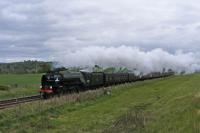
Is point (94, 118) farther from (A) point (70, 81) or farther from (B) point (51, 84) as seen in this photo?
(A) point (70, 81)

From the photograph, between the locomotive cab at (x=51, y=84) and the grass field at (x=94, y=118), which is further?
the locomotive cab at (x=51, y=84)

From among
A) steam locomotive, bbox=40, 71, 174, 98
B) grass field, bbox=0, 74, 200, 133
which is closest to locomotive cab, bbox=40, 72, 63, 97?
steam locomotive, bbox=40, 71, 174, 98

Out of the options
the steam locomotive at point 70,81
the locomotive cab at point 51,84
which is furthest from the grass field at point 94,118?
the steam locomotive at point 70,81

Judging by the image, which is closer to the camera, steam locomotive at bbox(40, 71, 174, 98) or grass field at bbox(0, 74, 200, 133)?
grass field at bbox(0, 74, 200, 133)

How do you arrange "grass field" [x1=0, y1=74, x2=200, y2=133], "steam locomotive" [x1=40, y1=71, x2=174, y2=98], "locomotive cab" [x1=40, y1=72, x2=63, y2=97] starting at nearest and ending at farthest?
"grass field" [x1=0, y1=74, x2=200, y2=133], "locomotive cab" [x1=40, y1=72, x2=63, y2=97], "steam locomotive" [x1=40, y1=71, x2=174, y2=98]

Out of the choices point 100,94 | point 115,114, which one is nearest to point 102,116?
point 115,114

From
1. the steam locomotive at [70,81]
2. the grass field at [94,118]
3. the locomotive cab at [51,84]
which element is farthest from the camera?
the steam locomotive at [70,81]

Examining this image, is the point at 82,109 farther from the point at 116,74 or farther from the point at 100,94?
the point at 116,74

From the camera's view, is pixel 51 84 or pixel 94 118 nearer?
pixel 94 118

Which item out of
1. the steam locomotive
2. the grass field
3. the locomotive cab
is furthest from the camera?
the steam locomotive

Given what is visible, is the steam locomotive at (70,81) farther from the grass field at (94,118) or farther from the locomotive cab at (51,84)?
the grass field at (94,118)

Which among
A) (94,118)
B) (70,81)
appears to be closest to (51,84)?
(70,81)

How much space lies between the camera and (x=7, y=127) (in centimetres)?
2283

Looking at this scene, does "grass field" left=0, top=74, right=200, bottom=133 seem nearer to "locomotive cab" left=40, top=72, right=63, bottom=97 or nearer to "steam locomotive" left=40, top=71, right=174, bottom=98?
"locomotive cab" left=40, top=72, right=63, bottom=97
